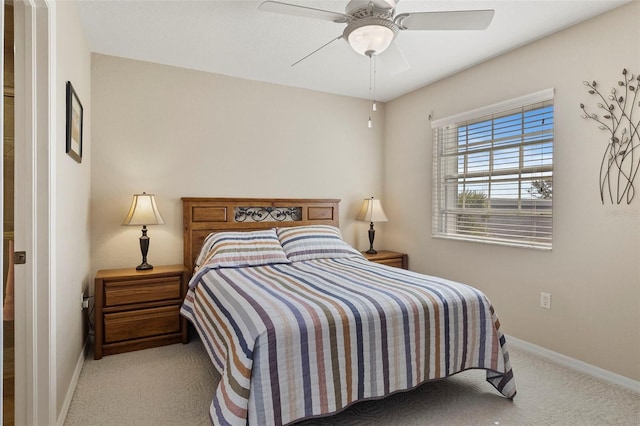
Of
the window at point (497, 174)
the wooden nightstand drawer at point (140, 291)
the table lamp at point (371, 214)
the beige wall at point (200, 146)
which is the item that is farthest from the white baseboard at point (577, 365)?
the wooden nightstand drawer at point (140, 291)

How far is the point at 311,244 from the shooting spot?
3.51m

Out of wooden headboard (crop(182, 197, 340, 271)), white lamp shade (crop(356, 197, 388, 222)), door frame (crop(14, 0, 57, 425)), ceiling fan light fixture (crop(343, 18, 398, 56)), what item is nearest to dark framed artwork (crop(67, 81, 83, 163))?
door frame (crop(14, 0, 57, 425))

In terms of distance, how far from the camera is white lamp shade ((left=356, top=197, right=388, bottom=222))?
4.27 metres

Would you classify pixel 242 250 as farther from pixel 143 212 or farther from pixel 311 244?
pixel 143 212

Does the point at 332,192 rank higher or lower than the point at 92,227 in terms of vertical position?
higher

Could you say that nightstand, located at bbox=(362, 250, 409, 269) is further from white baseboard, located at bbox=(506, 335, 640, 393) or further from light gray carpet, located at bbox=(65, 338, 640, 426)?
light gray carpet, located at bbox=(65, 338, 640, 426)

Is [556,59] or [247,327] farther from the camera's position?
[556,59]

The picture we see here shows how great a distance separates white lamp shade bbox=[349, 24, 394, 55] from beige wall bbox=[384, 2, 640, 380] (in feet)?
5.35

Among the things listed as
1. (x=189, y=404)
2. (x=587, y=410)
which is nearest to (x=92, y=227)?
(x=189, y=404)

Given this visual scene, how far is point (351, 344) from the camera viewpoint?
1.90 metres

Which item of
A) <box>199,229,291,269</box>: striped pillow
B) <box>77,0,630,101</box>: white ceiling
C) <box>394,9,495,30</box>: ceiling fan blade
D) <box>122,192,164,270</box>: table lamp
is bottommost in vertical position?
<box>199,229,291,269</box>: striped pillow

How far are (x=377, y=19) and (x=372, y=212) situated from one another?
2.51 metres

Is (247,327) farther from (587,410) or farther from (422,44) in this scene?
(422,44)

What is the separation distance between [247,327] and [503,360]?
63.9 inches
